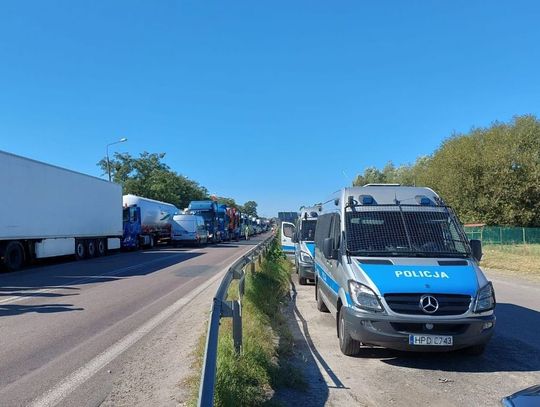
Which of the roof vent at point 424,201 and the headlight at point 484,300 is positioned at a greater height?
the roof vent at point 424,201

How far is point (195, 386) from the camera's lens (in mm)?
5258

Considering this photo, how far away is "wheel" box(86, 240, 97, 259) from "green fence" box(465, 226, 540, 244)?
24.3 meters

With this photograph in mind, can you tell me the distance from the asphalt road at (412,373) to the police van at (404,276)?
312 millimetres

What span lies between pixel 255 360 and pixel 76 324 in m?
4.58

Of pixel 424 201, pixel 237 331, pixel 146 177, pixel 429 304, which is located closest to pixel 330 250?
pixel 424 201

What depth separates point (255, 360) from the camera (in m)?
5.65

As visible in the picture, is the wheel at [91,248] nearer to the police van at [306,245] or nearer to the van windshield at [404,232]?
the police van at [306,245]

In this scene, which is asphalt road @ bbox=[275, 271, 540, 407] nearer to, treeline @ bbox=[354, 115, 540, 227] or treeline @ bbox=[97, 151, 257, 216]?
treeline @ bbox=[354, 115, 540, 227]

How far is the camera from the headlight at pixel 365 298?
627 centimetres

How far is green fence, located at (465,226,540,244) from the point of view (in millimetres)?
35562

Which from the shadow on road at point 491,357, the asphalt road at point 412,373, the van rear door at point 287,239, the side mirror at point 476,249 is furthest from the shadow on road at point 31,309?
the van rear door at point 287,239

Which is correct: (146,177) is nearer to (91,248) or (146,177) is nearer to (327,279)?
(91,248)

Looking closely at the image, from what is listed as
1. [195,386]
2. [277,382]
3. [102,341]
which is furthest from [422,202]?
[102,341]

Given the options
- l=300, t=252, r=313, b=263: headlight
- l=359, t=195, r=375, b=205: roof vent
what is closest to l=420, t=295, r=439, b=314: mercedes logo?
l=359, t=195, r=375, b=205: roof vent
